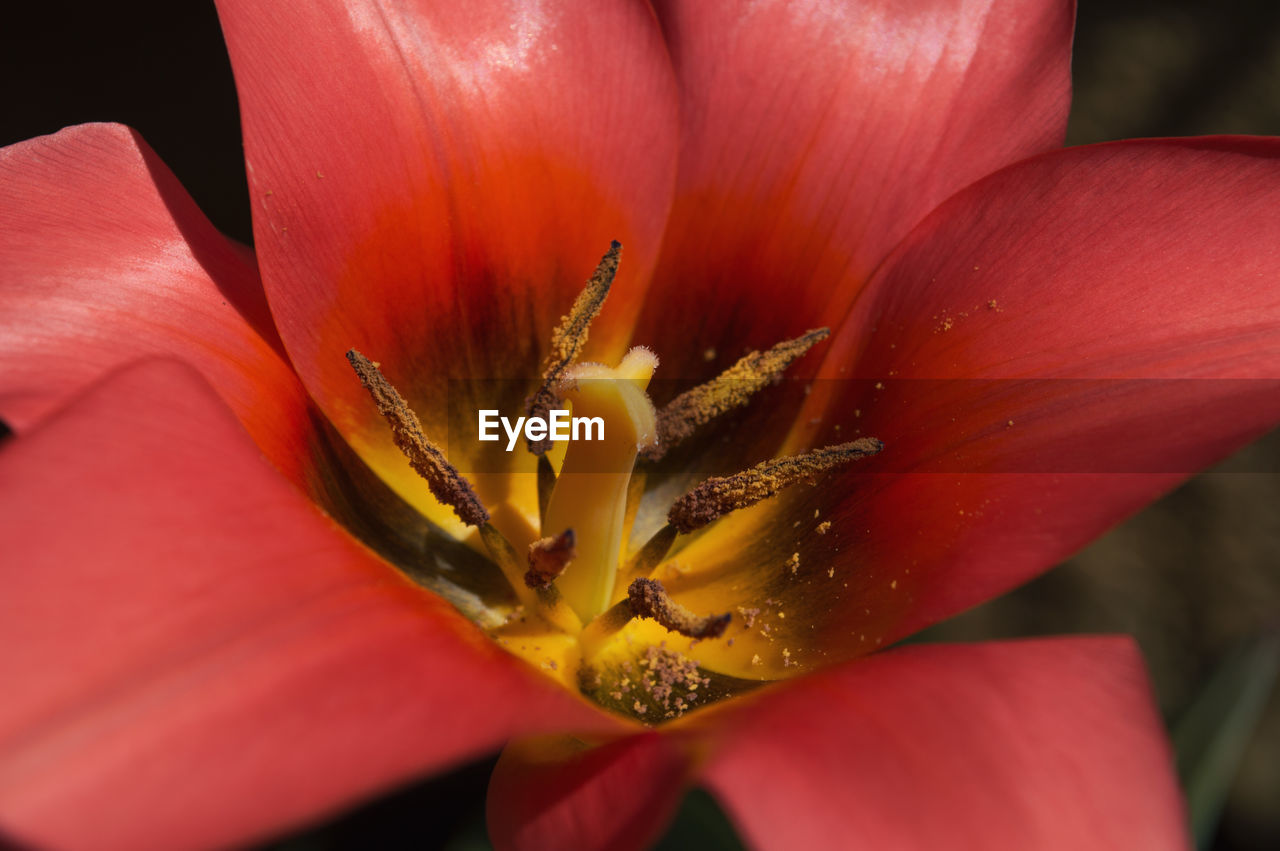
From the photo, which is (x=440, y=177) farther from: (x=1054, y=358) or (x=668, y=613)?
(x=1054, y=358)

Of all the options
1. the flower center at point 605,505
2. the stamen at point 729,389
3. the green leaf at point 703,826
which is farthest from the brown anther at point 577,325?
the green leaf at point 703,826

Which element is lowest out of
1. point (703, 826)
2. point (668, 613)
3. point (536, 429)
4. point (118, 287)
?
point (703, 826)

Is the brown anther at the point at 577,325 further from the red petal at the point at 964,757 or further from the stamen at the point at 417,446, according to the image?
the red petal at the point at 964,757

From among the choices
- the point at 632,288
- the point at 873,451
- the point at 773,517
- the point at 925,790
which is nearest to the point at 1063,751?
the point at 925,790

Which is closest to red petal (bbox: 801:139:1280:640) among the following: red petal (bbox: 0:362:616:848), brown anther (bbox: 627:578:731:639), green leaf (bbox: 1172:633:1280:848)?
brown anther (bbox: 627:578:731:639)

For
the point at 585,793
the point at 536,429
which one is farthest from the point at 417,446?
the point at 585,793

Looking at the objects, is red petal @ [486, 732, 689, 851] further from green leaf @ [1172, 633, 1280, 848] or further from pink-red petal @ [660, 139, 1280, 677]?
green leaf @ [1172, 633, 1280, 848]

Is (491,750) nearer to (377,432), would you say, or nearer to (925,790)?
(925,790)
